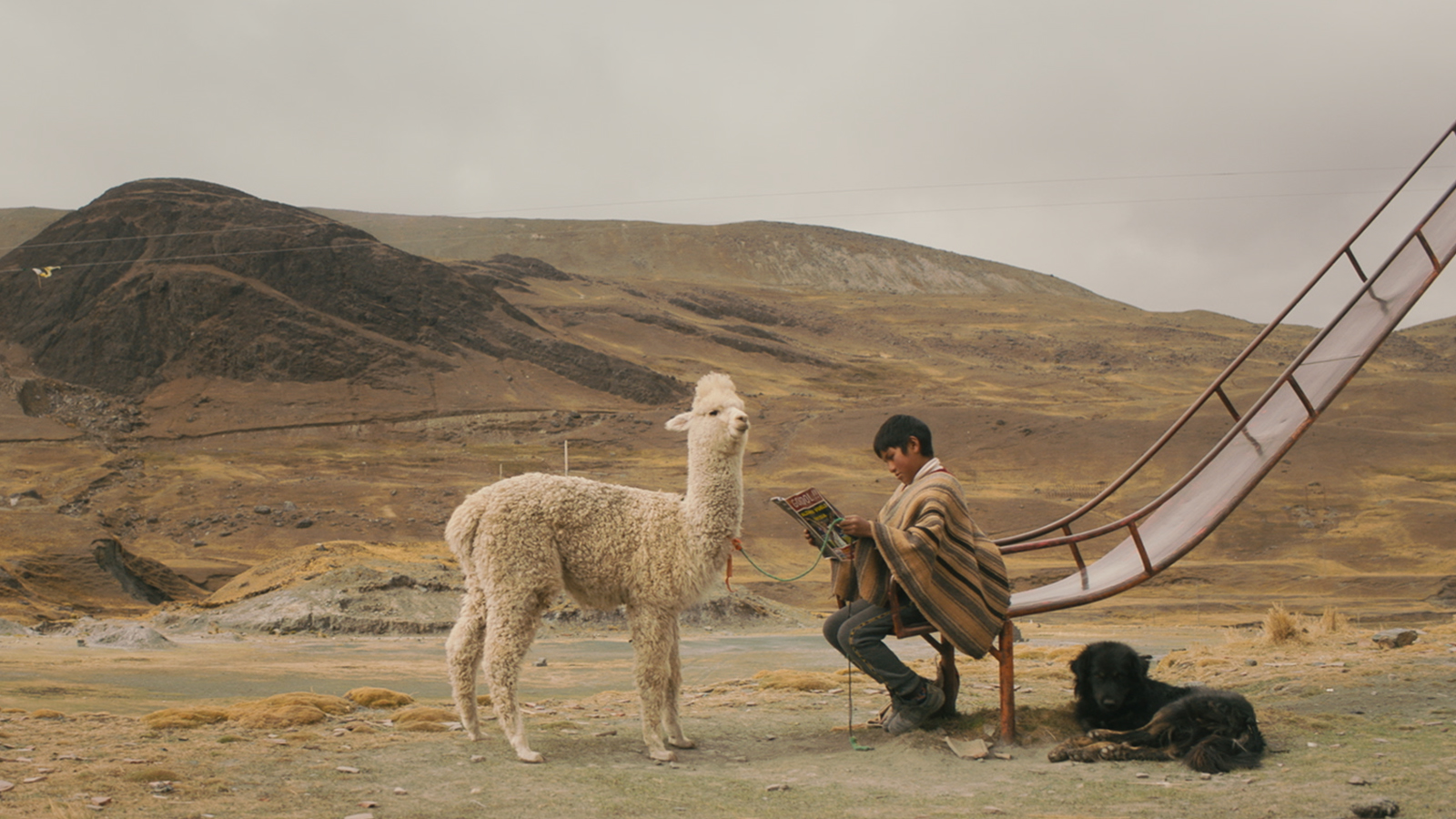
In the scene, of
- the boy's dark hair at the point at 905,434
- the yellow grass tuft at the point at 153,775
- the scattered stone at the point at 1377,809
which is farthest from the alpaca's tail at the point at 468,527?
the scattered stone at the point at 1377,809

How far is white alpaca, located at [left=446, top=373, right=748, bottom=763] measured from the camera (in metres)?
6.97

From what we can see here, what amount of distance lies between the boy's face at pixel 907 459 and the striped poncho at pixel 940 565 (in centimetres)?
8

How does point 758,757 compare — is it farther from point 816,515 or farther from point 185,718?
point 185,718

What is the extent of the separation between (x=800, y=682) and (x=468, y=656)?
13.8 feet

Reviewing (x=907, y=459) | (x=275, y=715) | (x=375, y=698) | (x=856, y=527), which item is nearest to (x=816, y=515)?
(x=856, y=527)

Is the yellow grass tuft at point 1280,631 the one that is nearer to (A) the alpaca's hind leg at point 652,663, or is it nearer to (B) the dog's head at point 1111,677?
(B) the dog's head at point 1111,677

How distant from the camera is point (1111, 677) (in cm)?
661

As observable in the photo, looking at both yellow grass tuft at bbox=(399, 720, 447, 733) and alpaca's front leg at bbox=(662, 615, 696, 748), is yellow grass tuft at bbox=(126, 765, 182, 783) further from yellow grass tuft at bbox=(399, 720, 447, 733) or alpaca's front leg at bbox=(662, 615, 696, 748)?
alpaca's front leg at bbox=(662, 615, 696, 748)

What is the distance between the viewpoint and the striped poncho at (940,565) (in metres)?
6.41

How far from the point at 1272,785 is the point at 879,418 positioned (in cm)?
5346

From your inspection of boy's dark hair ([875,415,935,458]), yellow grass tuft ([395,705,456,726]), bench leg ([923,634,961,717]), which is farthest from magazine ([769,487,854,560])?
yellow grass tuft ([395,705,456,726])

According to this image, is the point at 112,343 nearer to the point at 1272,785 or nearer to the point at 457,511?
the point at 457,511

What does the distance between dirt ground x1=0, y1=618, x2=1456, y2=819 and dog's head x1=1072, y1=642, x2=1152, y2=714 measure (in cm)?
43

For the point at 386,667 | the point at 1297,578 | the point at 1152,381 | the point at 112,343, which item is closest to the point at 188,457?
the point at 112,343
